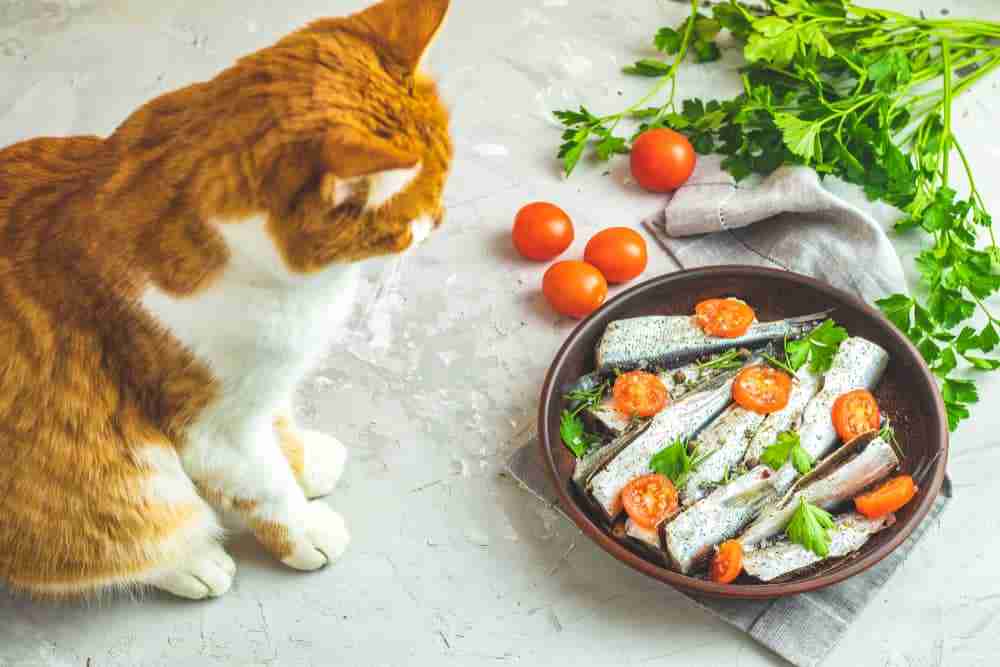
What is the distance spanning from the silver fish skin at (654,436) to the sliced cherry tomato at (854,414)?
170 millimetres

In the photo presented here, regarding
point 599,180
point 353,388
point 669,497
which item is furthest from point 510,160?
point 669,497

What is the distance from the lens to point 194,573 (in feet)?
5.37

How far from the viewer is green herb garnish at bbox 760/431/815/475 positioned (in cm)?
160

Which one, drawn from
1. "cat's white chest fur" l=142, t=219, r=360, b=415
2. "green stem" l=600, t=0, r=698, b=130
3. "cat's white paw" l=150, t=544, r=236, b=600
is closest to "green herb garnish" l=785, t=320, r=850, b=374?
"green stem" l=600, t=0, r=698, b=130

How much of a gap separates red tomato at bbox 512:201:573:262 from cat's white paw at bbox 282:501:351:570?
63 cm

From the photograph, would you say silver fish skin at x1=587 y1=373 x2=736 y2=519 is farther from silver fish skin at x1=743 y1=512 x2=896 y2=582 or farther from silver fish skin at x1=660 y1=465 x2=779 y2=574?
silver fish skin at x1=743 y1=512 x2=896 y2=582

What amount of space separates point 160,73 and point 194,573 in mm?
1201

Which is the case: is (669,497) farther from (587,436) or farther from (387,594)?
(387,594)

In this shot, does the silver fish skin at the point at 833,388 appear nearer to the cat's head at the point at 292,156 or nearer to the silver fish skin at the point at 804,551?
the silver fish skin at the point at 804,551

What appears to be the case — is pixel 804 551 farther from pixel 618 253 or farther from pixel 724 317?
pixel 618 253

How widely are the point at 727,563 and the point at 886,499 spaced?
0.25 meters

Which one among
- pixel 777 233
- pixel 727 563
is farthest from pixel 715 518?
pixel 777 233

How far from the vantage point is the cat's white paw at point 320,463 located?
1.75m

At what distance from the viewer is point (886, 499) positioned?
61.6 inches
